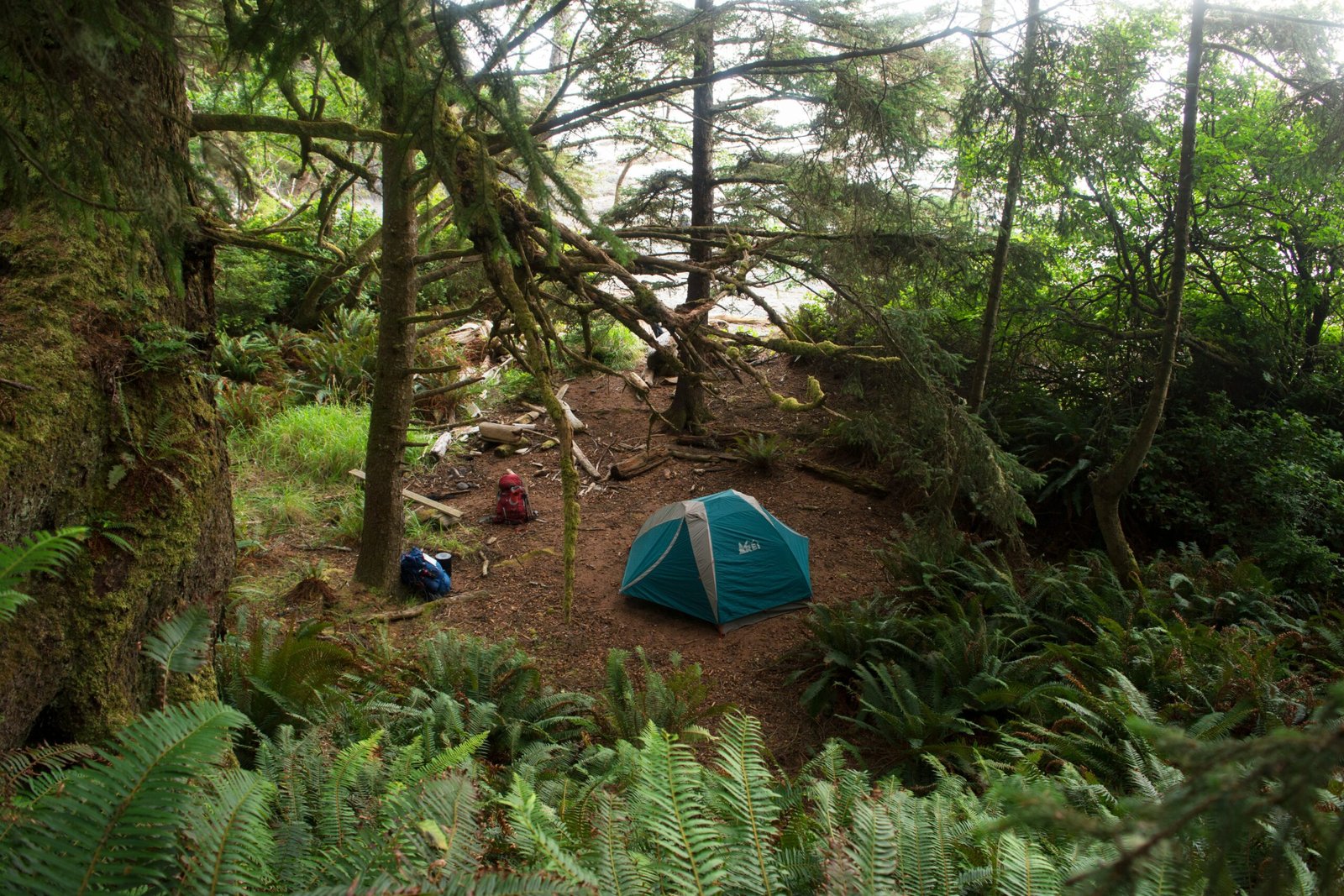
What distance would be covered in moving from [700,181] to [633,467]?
3932 millimetres

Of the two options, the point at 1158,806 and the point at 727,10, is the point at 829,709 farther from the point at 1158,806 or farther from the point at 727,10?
the point at 727,10

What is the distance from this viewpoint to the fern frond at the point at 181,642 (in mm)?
2539

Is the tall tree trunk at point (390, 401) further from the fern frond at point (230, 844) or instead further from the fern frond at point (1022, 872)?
the fern frond at point (1022, 872)

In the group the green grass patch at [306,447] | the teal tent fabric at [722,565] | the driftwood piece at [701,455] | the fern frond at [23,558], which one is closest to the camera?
the fern frond at [23,558]

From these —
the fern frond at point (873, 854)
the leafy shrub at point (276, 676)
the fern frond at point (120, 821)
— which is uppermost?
the fern frond at point (120, 821)

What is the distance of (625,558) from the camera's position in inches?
353

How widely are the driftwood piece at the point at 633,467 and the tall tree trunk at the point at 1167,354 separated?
551 centimetres

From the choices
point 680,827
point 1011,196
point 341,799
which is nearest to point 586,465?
point 1011,196

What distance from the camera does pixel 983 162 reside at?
722 centimetres

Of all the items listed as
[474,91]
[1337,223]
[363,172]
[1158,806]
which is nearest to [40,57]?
[474,91]

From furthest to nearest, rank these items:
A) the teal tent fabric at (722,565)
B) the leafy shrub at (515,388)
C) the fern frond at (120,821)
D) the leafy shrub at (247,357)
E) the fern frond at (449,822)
→ the leafy shrub at (515,388) < the leafy shrub at (247,357) < the teal tent fabric at (722,565) < the fern frond at (449,822) < the fern frond at (120,821)

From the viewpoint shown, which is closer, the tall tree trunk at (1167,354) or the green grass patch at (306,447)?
the tall tree trunk at (1167,354)

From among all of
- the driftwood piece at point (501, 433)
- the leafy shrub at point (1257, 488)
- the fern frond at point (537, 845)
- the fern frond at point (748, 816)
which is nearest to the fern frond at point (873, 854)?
the fern frond at point (748, 816)

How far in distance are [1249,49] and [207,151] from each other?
8.50 meters
